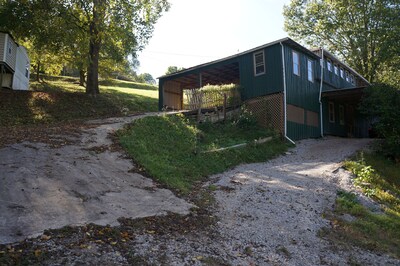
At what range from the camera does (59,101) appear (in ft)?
71.7

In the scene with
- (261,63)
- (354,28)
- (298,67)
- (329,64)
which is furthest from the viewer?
(354,28)

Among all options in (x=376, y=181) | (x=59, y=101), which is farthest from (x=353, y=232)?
(x=59, y=101)

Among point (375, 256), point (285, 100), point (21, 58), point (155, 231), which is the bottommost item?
point (375, 256)

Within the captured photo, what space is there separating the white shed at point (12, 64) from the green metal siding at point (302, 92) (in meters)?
17.4

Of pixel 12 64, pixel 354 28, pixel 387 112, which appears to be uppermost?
pixel 354 28

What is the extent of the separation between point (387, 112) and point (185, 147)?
10.1 m

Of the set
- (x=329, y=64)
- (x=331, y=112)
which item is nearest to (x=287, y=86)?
(x=331, y=112)

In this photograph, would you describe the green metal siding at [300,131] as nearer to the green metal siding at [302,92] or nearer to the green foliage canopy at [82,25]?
the green metal siding at [302,92]

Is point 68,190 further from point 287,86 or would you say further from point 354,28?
point 354,28

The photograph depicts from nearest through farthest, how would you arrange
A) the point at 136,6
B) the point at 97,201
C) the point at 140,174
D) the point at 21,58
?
1. the point at 97,201
2. the point at 140,174
3. the point at 136,6
4. the point at 21,58

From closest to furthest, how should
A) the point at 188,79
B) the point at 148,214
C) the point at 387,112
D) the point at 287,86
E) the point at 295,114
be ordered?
the point at 148,214
the point at 387,112
the point at 287,86
the point at 295,114
the point at 188,79

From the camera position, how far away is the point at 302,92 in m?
20.3

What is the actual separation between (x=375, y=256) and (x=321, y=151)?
10.6 m

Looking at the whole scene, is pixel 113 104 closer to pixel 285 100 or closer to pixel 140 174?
pixel 285 100
